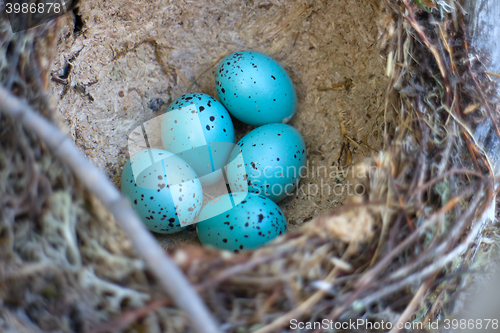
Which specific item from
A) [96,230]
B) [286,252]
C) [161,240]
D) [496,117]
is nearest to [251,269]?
[286,252]

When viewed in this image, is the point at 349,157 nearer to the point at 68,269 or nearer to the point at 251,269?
the point at 251,269

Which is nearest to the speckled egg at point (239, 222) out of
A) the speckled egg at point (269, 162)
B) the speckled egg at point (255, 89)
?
the speckled egg at point (269, 162)

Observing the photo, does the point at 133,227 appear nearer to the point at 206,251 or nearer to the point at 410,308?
the point at 206,251

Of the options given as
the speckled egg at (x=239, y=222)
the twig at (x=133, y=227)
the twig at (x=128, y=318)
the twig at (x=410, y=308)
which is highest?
the twig at (x=133, y=227)

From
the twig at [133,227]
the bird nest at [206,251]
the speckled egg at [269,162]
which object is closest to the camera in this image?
the twig at [133,227]

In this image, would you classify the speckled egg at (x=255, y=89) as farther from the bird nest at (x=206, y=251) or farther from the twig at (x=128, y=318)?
the twig at (x=128, y=318)

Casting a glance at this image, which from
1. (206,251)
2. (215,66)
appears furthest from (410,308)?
(215,66)

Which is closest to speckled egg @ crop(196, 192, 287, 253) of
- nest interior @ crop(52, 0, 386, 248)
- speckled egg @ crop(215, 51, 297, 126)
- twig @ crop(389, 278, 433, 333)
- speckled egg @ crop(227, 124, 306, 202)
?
speckled egg @ crop(227, 124, 306, 202)
